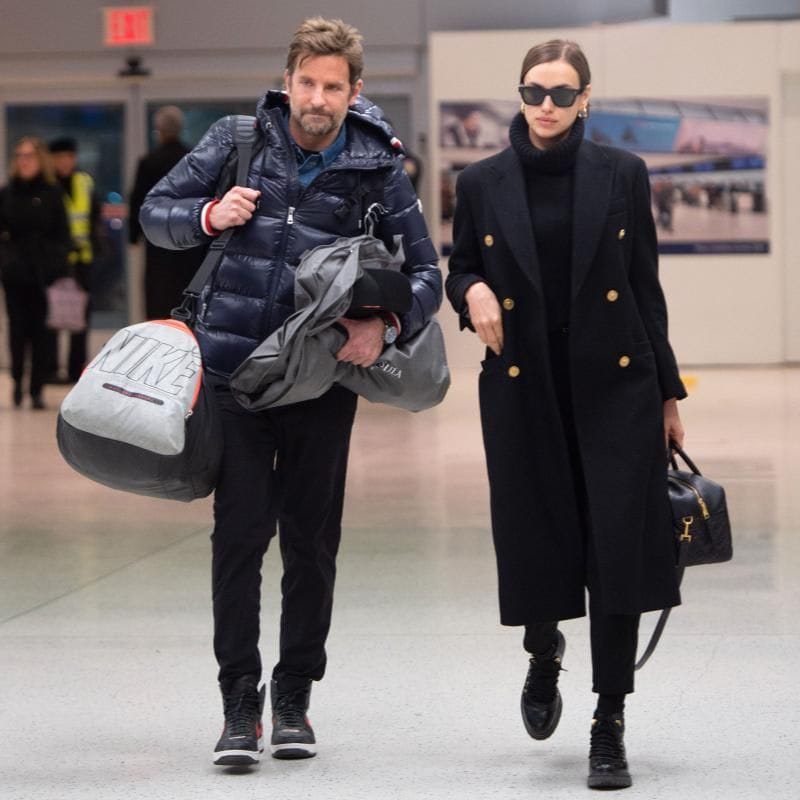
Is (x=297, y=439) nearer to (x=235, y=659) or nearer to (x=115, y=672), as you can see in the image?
(x=235, y=659)

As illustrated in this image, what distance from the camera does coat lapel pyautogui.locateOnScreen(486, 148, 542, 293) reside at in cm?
369

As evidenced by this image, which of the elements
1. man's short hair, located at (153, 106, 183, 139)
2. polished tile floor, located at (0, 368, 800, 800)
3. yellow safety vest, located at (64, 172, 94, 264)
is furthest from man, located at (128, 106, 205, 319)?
polished tile floor, located at (0, 368, 800, 800)

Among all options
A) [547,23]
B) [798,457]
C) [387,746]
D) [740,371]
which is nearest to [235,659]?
[387,746]

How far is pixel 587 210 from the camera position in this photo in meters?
3.66

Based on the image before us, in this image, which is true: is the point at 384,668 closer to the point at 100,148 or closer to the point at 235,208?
the point at 235,208

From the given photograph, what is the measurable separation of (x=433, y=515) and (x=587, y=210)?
384cm

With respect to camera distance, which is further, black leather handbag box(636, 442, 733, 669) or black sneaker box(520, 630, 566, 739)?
black sneaker box(520, 630, 566, 739)

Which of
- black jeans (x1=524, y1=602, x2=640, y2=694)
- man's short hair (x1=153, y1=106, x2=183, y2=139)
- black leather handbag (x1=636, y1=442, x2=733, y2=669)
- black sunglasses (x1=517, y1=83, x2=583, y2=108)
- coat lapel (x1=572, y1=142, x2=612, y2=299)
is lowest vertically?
→ black jeans (x1=524, y1=602, x2=640, y2=694)

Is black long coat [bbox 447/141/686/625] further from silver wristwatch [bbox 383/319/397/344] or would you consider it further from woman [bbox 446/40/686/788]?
silver wristwatch [bbox 383/319/397/344]

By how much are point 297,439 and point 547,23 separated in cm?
1228

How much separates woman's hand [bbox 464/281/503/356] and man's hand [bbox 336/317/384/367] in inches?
8.4

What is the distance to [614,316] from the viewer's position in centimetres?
369

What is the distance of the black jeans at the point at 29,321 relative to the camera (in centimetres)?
1198

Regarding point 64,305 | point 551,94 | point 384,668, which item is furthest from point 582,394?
point 64,305
